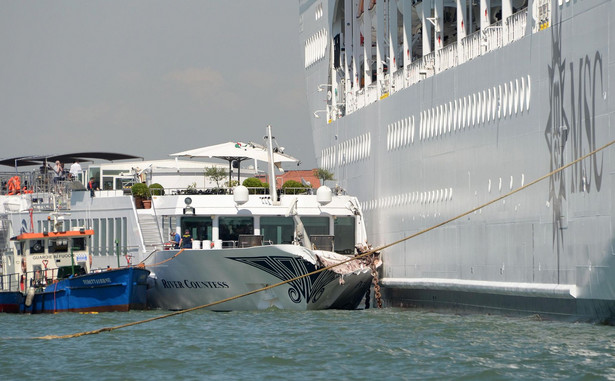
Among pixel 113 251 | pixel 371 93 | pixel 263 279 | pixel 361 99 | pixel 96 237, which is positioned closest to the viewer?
pixel 263 279

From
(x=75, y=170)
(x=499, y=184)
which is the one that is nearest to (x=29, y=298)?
(x=75, y=170)

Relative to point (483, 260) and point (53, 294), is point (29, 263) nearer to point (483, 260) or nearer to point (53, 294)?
point (53, 294)

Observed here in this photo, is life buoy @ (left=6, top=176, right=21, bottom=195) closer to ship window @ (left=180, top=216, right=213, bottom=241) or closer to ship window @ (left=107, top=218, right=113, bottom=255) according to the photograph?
ship window @ (left=107, top=218, right=113, bottom=255)

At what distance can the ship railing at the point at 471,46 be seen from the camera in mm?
28492

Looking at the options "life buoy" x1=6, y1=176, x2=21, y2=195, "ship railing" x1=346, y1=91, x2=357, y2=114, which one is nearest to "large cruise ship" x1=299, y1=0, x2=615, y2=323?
"ship railing" x1=346, y1=91, x2=357, y2=114

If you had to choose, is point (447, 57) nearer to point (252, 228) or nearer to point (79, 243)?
point (252, 228)

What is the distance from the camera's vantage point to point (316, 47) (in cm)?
4575

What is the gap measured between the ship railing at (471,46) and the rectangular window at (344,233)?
6.09 m

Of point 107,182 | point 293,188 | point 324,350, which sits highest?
point 107,182

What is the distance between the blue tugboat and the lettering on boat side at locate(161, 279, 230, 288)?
2.10ft

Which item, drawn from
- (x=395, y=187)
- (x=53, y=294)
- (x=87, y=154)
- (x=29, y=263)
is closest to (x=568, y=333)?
(x=395, y=187)

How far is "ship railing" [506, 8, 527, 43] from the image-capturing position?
84.0ft

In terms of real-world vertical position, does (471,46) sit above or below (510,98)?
above

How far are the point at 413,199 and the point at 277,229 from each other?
356 cm
